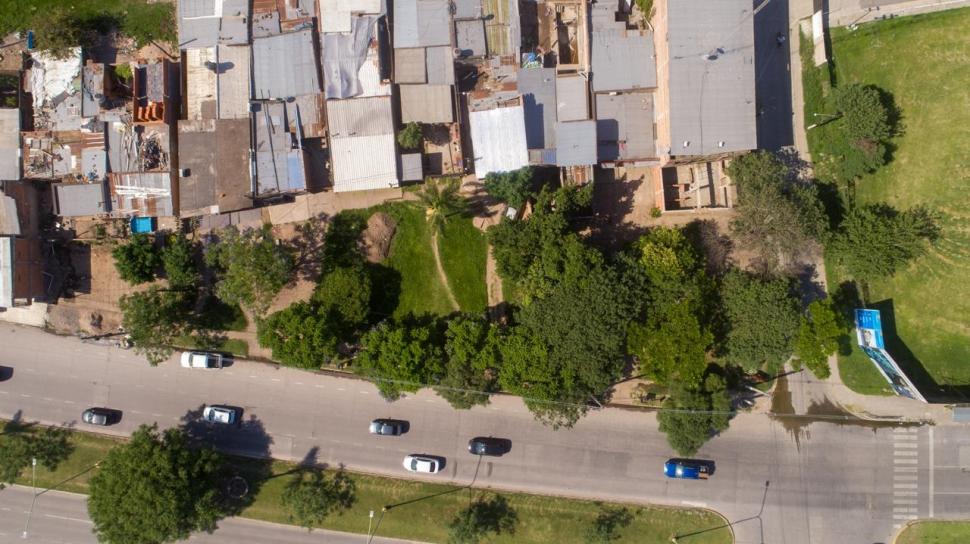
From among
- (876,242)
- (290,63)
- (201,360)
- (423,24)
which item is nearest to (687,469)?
(876,242)

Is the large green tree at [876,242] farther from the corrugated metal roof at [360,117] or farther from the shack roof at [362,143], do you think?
the corrugated metal roof at [360,117]

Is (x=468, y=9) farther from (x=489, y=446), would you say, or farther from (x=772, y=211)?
(x=489, y=446)

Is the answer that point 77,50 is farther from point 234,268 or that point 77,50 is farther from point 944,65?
point 944,65

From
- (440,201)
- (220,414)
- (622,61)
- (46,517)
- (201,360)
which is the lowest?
(46,517)

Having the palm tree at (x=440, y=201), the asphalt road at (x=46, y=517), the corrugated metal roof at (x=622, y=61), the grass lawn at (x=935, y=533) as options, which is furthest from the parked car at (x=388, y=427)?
the grass lawn at (x=935, y=533)

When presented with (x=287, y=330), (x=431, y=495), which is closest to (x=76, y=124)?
(x=287, y=330)

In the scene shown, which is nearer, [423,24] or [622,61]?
[622,61]
